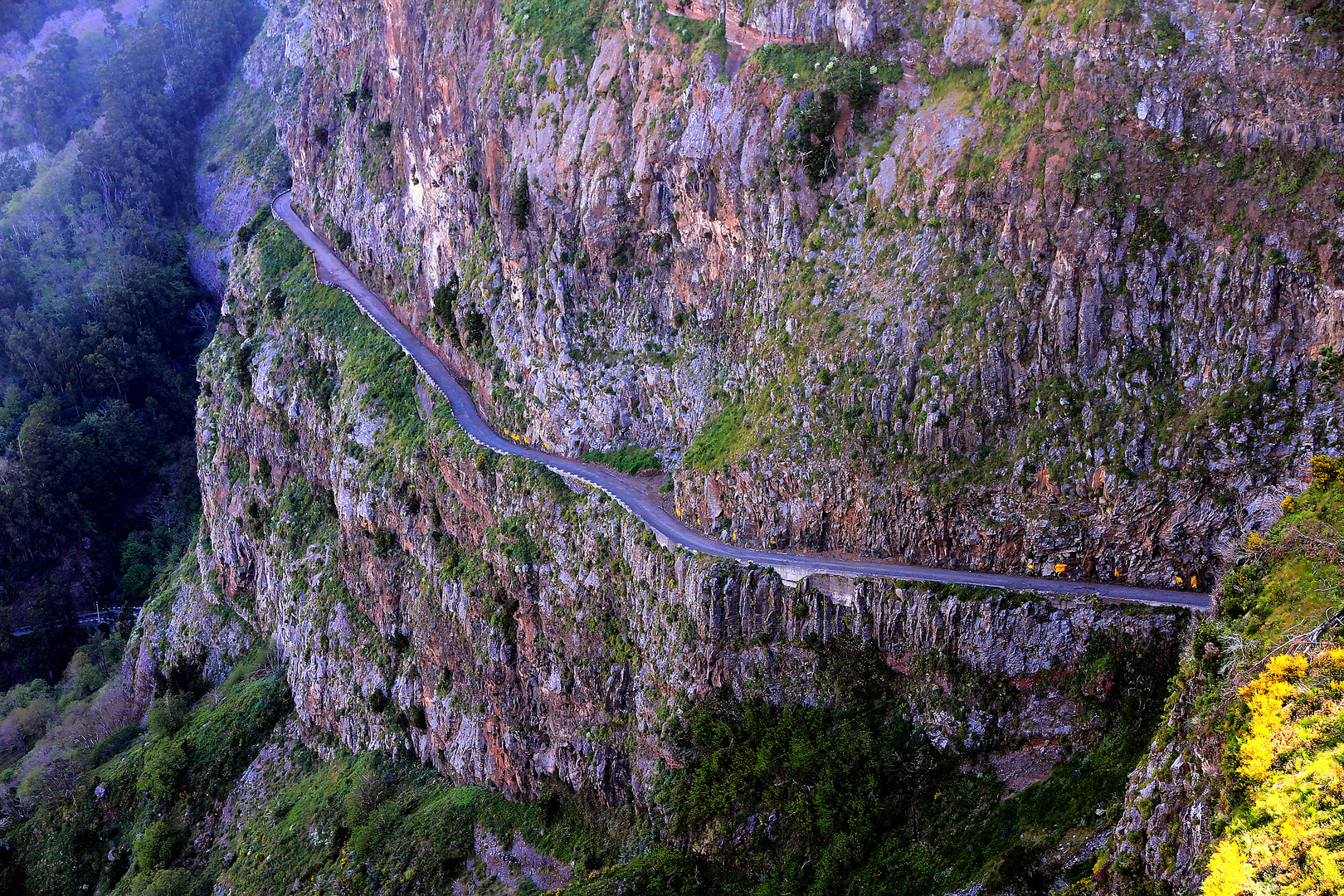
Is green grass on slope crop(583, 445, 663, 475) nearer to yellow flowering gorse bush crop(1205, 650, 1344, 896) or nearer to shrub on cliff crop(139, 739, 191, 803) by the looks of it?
yellow flowering gorse bush crop(1205, 650, 1344, 896)

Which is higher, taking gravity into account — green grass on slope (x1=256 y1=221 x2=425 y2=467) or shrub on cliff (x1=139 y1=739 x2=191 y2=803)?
green grass on slope (x1=256 y1=221 x2=425 y2=467)

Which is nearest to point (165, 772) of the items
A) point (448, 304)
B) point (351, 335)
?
point (351, 335)

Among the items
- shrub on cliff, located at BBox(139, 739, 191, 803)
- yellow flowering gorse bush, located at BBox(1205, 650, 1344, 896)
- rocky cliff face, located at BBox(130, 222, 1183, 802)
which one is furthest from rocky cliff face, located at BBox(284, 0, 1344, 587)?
shrub on cliff, located at BBox(139, 739, 191, 803)

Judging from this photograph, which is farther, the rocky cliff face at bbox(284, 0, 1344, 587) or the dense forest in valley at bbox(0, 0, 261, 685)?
the dense forest in valley at bbox(0, 0, 261, 685)

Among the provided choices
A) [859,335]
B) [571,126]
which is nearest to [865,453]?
[859,335]

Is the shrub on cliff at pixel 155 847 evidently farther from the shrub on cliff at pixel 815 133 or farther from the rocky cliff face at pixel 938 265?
the shrub on cliff at pixel 815 133

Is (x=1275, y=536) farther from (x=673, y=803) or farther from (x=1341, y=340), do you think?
(x=673, y=803)

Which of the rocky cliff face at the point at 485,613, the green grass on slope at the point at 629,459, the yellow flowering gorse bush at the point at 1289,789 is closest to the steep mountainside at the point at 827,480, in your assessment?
the yellow flowering gorse bush at the point at 1289,789
